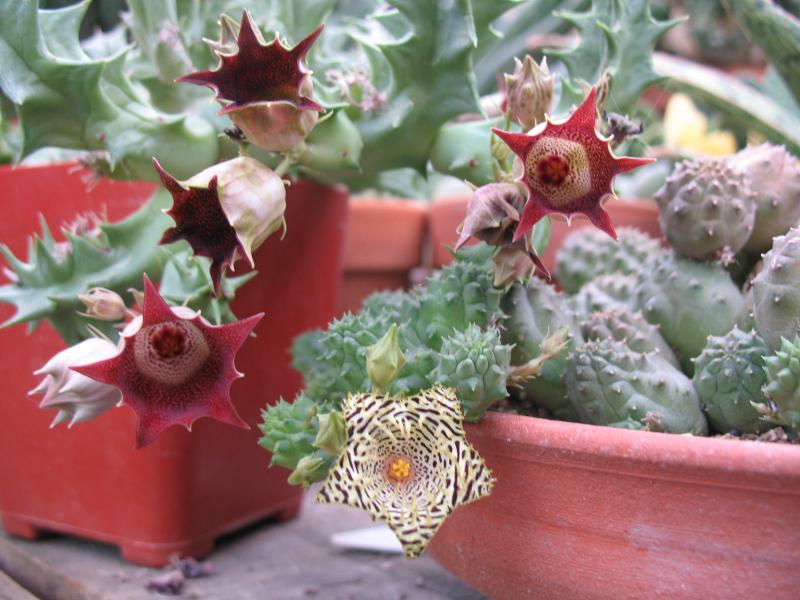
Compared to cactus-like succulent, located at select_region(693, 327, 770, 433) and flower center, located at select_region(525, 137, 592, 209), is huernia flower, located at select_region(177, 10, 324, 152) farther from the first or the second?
cactus-like succulent, located at select_region(693, 327, 770, 433)

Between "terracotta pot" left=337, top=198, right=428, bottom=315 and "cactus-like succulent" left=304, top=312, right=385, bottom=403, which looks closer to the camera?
"cactus-like succulent" left=304, top=312, right=385, bottom=403

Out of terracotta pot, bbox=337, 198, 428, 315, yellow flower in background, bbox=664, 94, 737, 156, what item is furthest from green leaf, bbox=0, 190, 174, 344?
yellow flower in background, bbox=664, 94, 737, 156

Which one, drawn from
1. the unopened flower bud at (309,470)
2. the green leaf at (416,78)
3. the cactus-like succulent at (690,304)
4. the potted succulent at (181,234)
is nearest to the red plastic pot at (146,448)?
the potted succulent at (181,234)

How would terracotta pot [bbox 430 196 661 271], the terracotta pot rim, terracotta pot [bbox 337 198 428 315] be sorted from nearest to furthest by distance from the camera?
the terracotta pot rim → terracotta pot [bbox 430 196 661 271] → terracotta pot [bbox 337 198 428 315]

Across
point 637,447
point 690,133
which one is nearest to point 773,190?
point 637,447

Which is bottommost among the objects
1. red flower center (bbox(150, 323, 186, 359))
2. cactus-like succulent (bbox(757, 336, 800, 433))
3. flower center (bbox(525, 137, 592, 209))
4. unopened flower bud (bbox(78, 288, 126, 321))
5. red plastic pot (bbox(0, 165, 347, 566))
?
red plastic pot (bbox(0, 165, 347, 566))

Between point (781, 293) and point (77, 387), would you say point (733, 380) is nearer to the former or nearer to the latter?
point (781, 293)

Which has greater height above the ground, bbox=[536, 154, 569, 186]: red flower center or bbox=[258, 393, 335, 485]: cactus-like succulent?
bbox=[536, 154, 569, 186]: red flower center
